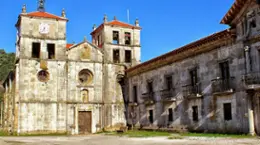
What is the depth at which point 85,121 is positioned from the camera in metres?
32.8

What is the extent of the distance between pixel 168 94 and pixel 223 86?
6.76 m

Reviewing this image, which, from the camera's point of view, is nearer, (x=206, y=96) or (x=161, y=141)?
(x=161, y=141)

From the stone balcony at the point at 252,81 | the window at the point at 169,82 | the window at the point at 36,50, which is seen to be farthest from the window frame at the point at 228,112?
the window at the point at 36,50

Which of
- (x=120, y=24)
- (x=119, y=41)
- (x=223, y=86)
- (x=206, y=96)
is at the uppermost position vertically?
(x=120, y=24)

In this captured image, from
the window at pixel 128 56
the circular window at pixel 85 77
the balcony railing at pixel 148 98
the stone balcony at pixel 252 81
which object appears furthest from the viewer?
the window at pixel 128 56

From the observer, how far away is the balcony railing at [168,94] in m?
26.2

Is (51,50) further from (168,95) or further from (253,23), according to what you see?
(253,23)

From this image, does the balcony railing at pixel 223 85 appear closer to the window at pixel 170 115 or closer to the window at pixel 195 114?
the window at pixel 195 114

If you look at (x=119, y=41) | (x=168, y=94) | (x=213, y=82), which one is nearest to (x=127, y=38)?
(x=119, y=41)

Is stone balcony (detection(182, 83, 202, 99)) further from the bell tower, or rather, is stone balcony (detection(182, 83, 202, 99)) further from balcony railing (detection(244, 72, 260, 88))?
the bell tower

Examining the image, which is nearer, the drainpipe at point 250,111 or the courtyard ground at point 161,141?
the courtyard ground at point 161,141

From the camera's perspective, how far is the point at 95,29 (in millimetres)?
37500

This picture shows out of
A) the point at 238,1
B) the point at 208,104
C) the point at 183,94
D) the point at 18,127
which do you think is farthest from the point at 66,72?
the point at 238,1

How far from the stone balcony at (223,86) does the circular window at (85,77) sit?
607 inches
